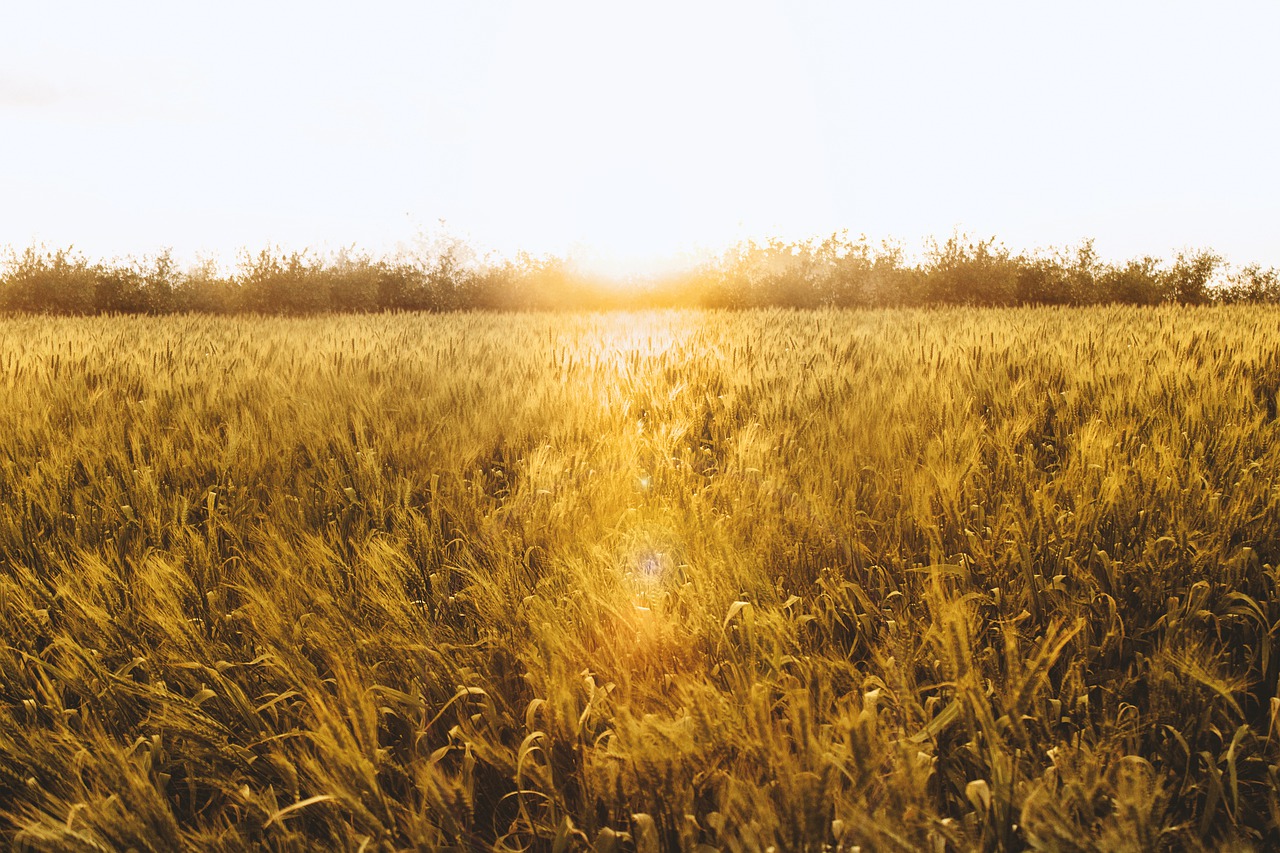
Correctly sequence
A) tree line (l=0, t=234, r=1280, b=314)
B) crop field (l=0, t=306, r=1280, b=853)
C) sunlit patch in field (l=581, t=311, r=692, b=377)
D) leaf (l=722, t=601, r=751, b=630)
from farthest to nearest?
tree line (l=0, t=234, r=1280, b=314) → sunlit patch in field (l=581, t=311, r=692, b=377) → leaf (l=722, t=601, r=751, b=630) → crop field (l=0, t=306, r=1280, b=853)

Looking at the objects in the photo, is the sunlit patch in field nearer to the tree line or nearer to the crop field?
the crop field

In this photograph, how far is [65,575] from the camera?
137 centimetres

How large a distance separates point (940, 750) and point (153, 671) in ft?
3.64

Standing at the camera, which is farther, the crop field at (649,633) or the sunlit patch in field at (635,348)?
the sunlit patch in field at (635,348)

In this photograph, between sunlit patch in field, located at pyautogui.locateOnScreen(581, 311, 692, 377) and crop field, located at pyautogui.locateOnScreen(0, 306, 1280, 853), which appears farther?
sunlit patch in field, located at pyautogui.locateOnScreen(581, 311, 692, 377)

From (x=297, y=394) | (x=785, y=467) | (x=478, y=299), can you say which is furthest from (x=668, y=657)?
(x=478, y=299)

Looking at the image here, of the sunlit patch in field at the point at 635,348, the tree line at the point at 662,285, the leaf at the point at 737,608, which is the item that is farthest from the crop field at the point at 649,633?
the tree line at the point at 662,285

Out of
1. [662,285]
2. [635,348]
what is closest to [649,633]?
[635,348]

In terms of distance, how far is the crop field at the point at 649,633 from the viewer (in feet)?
2.62

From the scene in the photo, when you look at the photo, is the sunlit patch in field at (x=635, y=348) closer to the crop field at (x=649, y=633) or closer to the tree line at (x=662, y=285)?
the crop field at (x=649, y=633)

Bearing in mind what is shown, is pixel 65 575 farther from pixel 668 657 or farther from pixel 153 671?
pixel 668 657

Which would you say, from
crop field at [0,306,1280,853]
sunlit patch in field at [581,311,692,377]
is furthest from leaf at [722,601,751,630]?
sunlit patch in field at [581,311,692,377]

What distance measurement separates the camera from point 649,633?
41.9 inches

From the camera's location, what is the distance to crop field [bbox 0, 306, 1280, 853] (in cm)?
80
